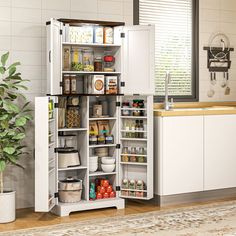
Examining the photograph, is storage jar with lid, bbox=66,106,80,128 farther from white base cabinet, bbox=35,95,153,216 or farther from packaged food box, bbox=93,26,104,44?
packaged food box, bbox=93,26,104,44

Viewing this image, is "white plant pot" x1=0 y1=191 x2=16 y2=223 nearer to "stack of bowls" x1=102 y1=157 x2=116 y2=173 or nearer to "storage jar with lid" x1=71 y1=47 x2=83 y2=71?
"stack of bowls" x1=102 y1=157 x2=116 y2=173

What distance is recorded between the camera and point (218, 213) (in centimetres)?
543

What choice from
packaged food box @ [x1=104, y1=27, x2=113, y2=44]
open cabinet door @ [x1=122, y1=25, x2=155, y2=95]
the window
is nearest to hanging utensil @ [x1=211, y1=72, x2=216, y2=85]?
the window

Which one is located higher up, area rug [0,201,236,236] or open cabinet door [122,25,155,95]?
open cabinet door [122,25,155,95]

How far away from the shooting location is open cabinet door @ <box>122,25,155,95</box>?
572cm

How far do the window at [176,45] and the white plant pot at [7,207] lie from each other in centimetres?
226

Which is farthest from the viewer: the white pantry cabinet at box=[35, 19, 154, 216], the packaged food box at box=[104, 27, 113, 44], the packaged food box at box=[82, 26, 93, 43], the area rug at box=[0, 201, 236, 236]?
the packaged food box at box=[104, 27, 113, 44]

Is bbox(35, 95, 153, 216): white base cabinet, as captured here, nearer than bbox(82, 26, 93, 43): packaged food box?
Yes

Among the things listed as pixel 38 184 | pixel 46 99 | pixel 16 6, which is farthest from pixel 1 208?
pixel 16 6

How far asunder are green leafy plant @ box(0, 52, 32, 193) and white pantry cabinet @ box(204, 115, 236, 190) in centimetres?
203

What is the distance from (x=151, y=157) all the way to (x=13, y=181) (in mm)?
1466

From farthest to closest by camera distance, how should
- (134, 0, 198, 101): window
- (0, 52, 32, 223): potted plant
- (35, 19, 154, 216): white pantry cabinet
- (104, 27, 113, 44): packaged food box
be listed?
(134, 0, 198, 101): window → (104, 27, 113, 44): packaged food box → (35, 19, 154, 216): white pantry cabinet → (0, 52, 32, 223): potted plant

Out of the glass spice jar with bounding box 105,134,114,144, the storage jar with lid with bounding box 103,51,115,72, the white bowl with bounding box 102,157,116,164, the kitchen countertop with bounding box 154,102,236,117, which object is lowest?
the white bowl with bounding box 102,157,116,164

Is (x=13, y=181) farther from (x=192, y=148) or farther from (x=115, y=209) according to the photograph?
(x=192, y=148)
